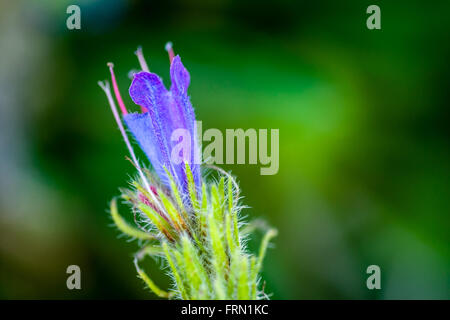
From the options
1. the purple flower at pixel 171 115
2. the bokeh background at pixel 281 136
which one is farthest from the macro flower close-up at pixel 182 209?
the bokeh background at pixel 281 136

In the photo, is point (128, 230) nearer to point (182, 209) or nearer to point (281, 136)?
point (182, 209)

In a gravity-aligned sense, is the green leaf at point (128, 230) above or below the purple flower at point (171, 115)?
below

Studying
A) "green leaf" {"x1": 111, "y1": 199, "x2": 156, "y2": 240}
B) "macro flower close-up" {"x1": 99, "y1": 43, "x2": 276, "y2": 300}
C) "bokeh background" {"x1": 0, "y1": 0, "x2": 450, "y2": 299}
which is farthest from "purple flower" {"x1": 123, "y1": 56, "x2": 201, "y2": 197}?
"bokeh background" {"x1": 0, "y1": 0, "x2": 450, "y2": 299}

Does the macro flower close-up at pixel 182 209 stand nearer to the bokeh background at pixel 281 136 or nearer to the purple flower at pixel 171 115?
the purple flower at pixel 171 115

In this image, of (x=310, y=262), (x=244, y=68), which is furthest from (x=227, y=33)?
(x=310, y=262)

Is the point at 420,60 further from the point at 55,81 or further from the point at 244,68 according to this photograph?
the point at 55,81

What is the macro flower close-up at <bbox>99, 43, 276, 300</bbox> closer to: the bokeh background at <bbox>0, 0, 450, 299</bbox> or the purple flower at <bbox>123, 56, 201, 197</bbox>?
the purple flower at <bbox>123, 56, 201, 197</bbox>

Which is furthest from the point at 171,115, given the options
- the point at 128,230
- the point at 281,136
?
the point at 281,136
